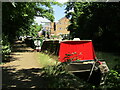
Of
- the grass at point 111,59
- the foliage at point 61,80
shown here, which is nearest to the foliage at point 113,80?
the grass at point 111,59

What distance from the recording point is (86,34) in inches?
1319

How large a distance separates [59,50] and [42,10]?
838 centimetres

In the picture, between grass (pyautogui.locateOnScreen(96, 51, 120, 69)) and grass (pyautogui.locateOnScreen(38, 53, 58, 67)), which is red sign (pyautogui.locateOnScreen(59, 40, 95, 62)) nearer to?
grass (pyautogui.locateOnScreen(38, 53, 58, 67))

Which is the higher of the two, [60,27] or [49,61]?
[60,27]

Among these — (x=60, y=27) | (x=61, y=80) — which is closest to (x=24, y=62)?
(x=61, y=80)

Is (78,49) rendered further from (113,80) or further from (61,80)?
(113,80)

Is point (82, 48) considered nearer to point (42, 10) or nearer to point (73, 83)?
point (73, 83)

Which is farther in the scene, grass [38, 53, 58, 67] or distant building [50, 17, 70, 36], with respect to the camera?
distant building [50, 17, 70, 36]

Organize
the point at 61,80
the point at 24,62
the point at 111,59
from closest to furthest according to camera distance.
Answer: the point at 61,80
the point at 24,62
the point at 111,59

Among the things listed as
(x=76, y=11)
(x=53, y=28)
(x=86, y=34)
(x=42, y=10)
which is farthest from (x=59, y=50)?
(x=53, y=28)

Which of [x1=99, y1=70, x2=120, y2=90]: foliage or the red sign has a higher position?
the red sign

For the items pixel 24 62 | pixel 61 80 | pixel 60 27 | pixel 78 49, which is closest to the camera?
pixel 61 80

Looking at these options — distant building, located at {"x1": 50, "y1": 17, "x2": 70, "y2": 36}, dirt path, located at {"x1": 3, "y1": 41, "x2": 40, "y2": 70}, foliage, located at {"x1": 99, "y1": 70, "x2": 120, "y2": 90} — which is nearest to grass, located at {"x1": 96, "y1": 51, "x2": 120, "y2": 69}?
foliage, located at {"x1": 99, "y1": 70, "x2": 120, "y2": 90}

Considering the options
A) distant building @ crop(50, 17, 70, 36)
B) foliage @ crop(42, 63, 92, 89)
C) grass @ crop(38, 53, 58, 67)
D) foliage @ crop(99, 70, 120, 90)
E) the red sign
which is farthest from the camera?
distant building @ crop(50, 17, 70, 36)
